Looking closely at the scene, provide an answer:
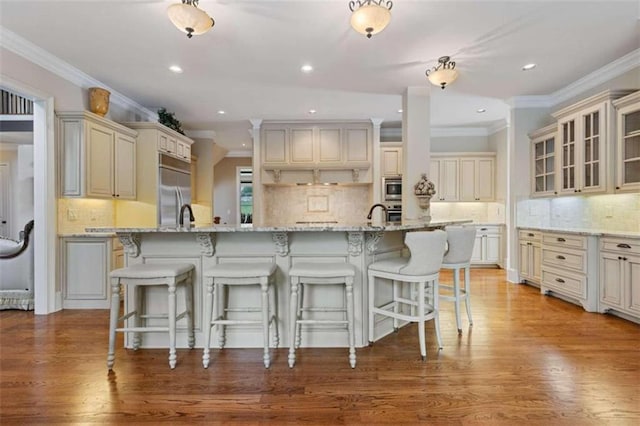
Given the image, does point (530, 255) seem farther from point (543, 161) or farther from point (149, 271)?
point (149, 271)

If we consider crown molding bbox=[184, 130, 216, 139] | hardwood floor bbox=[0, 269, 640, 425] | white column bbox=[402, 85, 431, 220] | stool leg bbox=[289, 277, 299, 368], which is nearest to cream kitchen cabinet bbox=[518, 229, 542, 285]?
hardwood floor bbox=[0, 269, 640, 425]

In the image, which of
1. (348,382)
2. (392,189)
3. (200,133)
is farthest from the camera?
(200,133)

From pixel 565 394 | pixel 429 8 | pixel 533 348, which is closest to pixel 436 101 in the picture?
→ pixel 429 8

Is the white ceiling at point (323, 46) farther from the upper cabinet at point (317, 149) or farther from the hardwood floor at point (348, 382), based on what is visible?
the hardwood floor at point (348, 382)

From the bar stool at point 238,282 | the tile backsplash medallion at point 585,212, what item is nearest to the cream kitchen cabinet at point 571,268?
the tile backsplash medallion at point 585,212

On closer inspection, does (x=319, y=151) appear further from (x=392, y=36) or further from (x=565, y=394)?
(x=565, y=394)

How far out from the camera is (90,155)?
3.79m

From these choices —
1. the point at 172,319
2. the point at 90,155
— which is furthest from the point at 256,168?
the point at 172,319

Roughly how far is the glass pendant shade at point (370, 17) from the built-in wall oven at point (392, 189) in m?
3.87

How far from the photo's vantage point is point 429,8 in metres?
2.60

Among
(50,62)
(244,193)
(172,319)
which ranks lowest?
(172,319)

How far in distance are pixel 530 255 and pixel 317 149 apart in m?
3.73

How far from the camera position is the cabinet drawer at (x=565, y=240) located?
144 inches

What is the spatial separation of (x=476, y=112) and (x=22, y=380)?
6.29 m
